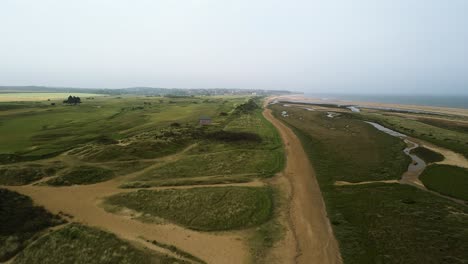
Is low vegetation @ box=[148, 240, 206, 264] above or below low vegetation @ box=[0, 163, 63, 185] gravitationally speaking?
below

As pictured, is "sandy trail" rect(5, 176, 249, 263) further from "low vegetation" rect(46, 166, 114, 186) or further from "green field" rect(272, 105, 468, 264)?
"green field" rect(272, 105, 468, 264)

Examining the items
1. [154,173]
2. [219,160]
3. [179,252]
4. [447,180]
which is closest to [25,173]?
[154,173]

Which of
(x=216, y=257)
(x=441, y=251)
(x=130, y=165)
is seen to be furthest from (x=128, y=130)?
(x=441, y=251)

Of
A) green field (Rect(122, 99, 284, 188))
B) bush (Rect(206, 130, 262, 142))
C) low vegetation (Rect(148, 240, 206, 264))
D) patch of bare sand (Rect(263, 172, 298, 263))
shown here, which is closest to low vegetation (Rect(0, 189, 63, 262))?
green field (Rect(122, 99, 284, 188))

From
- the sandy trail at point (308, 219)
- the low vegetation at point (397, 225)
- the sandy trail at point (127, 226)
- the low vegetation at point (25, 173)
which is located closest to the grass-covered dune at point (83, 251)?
the sandy trail at point (127, 226)

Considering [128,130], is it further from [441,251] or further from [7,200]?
[441,251]

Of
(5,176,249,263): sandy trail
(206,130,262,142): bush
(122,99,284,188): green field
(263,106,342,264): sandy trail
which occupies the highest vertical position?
(206,130,262,142): bush
